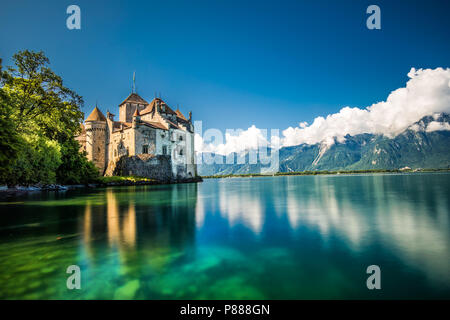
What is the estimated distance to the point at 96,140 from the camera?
195 feet

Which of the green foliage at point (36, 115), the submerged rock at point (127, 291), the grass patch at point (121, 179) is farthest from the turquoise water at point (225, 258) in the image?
the grass patch at point (121, 179)

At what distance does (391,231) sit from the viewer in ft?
31.2

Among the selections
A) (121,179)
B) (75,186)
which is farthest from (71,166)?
(121,179)

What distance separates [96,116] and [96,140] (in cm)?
602

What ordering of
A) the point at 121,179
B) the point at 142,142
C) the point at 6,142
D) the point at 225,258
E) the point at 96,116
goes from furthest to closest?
the point at 96,116
the point at 142,142
the point at 121,179
the point at 6,142
the point at 225,258

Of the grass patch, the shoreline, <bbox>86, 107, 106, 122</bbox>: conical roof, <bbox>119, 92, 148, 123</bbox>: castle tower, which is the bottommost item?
the shoreline

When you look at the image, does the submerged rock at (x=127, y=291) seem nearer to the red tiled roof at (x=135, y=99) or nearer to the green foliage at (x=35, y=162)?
the green foliage at (x=35, y=162)

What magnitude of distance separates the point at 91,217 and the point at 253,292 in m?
11.3

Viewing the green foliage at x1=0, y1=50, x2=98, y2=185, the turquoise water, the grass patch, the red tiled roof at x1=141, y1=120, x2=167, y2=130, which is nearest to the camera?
the turquoise water

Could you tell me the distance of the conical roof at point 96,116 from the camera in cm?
5984

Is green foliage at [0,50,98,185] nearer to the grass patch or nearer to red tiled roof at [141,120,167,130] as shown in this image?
the grass patch

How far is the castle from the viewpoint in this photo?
5253 centimetres

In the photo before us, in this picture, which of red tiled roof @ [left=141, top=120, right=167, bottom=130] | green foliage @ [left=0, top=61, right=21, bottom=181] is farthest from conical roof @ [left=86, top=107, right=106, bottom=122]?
green foliage @ [left=0, top=61, right=21, bottom=181]

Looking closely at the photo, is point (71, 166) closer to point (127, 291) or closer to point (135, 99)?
point (135, 99)
